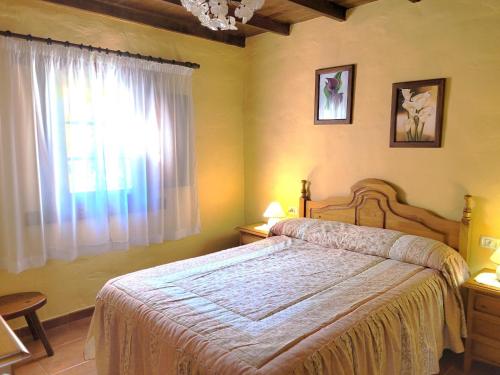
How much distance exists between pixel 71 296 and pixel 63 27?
2.13 meters

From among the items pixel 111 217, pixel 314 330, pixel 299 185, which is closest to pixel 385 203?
pixel 299 185

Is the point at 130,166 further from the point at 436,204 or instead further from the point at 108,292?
the point at 436,204

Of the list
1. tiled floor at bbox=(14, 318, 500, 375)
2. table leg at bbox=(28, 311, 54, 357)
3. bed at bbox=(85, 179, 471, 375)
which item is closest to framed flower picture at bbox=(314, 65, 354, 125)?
bed at bbox=(85, 179, 471, 375)

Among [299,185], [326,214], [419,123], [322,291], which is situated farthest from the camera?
[299,185]

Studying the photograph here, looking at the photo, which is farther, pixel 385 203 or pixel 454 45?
pixel 385 203

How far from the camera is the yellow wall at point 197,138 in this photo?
2.71 meters

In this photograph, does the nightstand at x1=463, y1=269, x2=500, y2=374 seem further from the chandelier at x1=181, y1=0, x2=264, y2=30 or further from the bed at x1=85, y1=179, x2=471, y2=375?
the chandelier at x1=181, y1=0, x2=264, y2=30

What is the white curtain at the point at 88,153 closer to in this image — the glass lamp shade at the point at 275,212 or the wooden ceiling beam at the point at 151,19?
the wooden ceiling beam at the point at 151,19

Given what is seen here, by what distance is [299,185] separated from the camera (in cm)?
360

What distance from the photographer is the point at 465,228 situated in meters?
2.47

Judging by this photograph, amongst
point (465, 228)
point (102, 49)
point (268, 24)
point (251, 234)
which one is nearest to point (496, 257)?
point (465, 228)

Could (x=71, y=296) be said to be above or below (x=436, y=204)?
below

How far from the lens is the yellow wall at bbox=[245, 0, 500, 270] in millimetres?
2467

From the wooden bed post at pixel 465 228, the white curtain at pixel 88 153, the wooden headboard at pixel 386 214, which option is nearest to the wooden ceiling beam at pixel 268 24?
the white curtain at pixel 88 153
